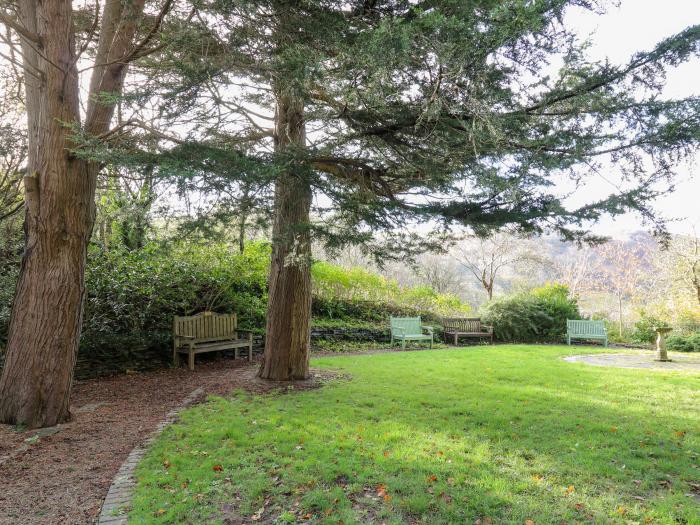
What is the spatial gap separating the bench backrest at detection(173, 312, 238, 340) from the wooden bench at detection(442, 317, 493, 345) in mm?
6949

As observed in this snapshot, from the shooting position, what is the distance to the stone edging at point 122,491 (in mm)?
2859

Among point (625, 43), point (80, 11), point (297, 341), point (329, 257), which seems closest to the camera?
point (625, 43)

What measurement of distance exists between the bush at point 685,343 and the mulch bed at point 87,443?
10.6 m

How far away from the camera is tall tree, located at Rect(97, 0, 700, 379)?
3.35m

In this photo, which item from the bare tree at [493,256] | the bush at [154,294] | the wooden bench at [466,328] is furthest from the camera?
the bare tree at [493,256]

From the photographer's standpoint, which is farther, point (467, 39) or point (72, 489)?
point (72, 489)

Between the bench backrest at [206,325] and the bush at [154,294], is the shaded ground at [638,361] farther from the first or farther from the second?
the bench backrest at [206,325]

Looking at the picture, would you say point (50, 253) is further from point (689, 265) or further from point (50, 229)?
point (689, 265)

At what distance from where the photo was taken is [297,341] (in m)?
6.68

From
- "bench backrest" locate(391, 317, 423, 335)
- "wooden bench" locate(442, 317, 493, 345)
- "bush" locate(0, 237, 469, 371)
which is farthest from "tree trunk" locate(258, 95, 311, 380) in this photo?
"wooden bench" locate(442, 317, 493, 345)

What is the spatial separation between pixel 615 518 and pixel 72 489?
381cm

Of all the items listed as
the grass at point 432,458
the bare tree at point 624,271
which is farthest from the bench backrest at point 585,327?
the bare tree at point 624,271

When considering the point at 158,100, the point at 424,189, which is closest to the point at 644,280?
the point at 424,189

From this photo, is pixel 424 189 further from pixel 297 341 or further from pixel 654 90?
pixel 297 341
